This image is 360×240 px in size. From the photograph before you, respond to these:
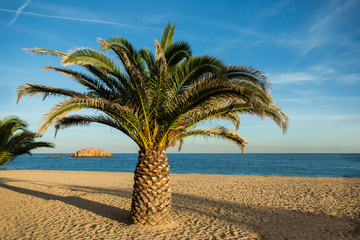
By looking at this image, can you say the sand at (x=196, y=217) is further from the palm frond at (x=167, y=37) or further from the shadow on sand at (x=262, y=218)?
the palm frond at (x=167, y=37)

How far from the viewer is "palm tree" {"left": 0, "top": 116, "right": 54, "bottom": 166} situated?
11562 mm

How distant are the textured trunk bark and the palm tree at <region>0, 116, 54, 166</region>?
7.93 meters

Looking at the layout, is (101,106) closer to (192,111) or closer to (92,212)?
(192,111)

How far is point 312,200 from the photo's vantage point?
10812 mm

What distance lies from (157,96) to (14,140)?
9423mm

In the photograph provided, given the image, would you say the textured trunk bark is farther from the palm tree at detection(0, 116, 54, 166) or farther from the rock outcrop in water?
the rock outcrop in water

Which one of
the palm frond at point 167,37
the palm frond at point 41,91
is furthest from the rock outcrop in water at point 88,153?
the palm frond at point 167,37

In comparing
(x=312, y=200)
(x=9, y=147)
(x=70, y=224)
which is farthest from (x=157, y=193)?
(x=9, y=147)

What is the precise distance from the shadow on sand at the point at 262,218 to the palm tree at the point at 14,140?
12.1 feet

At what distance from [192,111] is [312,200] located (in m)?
7.94

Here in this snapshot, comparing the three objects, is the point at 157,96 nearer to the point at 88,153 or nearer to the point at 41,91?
the point at 41,91

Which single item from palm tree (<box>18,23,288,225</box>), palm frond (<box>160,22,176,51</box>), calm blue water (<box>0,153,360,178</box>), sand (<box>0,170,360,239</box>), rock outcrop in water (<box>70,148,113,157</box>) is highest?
palm frond (<box>160,22,176,51</box>)

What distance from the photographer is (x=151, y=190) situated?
6559mm

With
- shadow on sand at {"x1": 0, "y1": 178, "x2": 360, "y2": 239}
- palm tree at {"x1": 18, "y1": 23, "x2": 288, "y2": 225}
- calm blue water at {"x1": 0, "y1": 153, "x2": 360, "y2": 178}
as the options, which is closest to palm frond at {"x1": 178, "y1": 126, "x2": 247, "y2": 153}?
palm tree at {"x1": 18, "y1": 23, "x2": 288, "y2": 225}
